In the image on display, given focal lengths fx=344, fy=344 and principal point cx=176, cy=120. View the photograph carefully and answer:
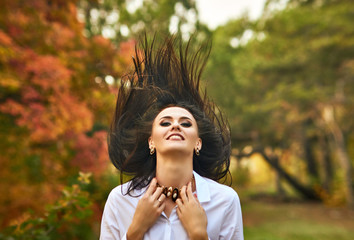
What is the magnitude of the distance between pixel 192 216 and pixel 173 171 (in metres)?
0.27

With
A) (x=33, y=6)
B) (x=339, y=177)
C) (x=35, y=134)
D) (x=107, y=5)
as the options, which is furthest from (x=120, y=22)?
(x=339, y=177)

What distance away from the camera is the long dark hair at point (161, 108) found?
212 cm

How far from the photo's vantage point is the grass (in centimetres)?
812

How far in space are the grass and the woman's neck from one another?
632 centimetres

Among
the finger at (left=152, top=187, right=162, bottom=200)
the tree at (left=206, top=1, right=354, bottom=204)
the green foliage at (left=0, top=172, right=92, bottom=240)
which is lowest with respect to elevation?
the green foliage at (left=0, top=172, right=92, bottom=240)

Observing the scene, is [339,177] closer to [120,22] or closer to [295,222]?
[295,222]

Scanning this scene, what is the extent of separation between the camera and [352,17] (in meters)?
9.91

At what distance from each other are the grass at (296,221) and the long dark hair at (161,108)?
6064mm

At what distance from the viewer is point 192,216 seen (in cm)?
172

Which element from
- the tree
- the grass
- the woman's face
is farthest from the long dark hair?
the tree

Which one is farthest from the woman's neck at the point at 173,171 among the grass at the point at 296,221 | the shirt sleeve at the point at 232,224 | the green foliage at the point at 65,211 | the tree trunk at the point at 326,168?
the tree trunk at the point at 326,168

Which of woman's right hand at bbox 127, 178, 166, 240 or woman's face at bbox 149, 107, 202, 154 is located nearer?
woman's right hand at bbox 127, 178, 166, 240

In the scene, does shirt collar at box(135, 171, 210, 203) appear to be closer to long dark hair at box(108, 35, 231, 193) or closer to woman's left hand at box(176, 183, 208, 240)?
woman's left hand at box(176, 183, 208, 240)

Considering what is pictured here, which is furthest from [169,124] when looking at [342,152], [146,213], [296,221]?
[342,152]
